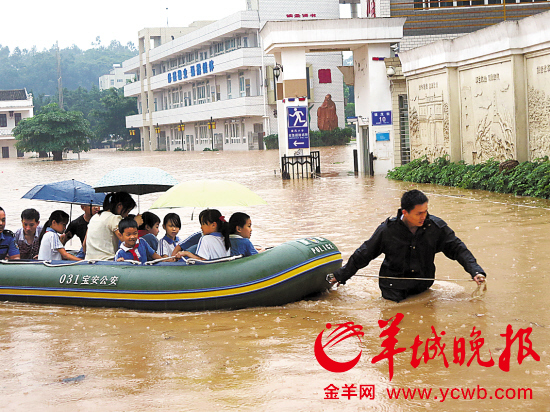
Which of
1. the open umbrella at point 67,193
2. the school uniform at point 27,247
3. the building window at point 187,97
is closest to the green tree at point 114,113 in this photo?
the building window at point 187,97

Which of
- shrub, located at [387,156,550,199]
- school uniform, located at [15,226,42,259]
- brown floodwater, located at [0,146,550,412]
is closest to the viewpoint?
brown floodwater, located at [0,146,550,412]

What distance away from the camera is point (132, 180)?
8.40m

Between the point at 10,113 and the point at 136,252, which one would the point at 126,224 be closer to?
the point at 136,252

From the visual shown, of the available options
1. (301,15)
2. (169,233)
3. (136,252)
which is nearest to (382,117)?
(169,233)

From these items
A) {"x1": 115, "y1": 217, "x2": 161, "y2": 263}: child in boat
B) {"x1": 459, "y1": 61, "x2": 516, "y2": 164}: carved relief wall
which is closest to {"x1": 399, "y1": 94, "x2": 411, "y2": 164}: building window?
{"x1": 459, "y1": 61, "x2": 516, "y2": 164}: carved relief wall

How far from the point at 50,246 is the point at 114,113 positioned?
83.6m

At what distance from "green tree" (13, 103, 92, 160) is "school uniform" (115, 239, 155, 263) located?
186 feet

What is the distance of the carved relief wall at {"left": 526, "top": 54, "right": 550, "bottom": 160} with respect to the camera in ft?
52.6

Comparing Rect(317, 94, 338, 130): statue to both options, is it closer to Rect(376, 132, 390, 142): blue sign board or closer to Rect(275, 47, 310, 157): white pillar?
Rect(275, 47, 310, 157): white pillar

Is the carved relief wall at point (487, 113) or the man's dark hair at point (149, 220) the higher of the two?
the carved relief wall at point (487, 113)

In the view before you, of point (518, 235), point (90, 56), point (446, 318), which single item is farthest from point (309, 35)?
point (90, 56)

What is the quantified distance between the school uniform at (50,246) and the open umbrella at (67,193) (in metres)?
0.68

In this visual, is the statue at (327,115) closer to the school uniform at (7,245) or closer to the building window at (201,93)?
the building window at (201,93)

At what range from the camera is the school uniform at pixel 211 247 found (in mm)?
7602
